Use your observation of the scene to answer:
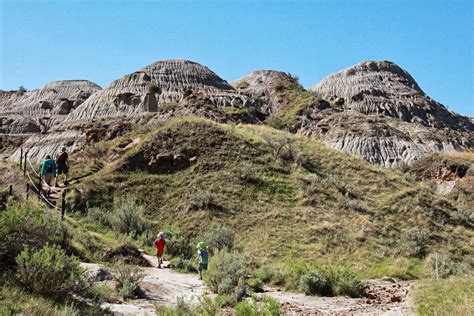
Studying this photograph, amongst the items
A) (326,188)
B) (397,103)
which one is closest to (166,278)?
(326,188)

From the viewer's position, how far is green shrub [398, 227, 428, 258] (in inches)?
Answer: 682

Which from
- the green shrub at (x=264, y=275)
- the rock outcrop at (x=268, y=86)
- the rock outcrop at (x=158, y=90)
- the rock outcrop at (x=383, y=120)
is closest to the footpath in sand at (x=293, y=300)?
the green shrub at (x=264, y=275)

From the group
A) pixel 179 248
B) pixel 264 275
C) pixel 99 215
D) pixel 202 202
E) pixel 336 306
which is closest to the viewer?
pixel 336 306

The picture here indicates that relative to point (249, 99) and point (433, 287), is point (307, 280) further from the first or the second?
point (249, 99)

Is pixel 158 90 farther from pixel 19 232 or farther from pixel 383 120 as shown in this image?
pixel 19 232

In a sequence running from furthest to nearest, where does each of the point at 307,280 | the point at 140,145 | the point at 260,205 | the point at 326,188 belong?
the point at 140,145
the point at 326,188
the point at 260,205
the point at 307,280

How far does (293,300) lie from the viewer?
35.4 ft

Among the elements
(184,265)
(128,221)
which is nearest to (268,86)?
(128,221)

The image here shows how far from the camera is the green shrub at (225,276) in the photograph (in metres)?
10.6

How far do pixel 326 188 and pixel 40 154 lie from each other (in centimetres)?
3598

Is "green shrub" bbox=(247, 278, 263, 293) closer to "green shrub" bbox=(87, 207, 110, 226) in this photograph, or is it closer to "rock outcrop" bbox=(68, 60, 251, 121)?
"green shrub" bbox=(87, 207, 110, 226)

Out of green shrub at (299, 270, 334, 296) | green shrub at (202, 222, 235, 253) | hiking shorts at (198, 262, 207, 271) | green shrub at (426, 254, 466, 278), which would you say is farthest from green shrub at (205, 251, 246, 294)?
green shrub at (426, 254, 466, 278)

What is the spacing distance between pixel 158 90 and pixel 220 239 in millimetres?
47798

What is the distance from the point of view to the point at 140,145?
79.2ft
